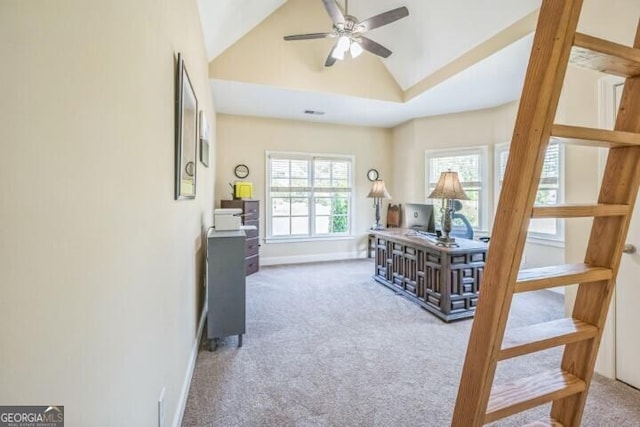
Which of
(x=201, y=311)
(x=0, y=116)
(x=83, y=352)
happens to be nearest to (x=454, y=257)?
(x=201, y=311)

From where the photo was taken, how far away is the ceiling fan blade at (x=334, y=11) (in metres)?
2.63

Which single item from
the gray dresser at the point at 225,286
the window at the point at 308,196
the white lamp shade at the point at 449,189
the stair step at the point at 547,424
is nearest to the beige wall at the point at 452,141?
the window at the point at 308,196

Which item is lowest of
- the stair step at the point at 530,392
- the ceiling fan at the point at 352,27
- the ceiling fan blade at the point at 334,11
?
the stair step at the point at 530,392

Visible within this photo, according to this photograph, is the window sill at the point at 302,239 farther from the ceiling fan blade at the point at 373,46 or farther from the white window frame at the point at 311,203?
the ceiling fan blade at the point at 373,46

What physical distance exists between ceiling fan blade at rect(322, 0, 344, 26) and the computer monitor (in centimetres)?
234

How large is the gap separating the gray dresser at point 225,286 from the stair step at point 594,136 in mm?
2133

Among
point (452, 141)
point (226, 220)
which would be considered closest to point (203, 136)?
point (226, 220)

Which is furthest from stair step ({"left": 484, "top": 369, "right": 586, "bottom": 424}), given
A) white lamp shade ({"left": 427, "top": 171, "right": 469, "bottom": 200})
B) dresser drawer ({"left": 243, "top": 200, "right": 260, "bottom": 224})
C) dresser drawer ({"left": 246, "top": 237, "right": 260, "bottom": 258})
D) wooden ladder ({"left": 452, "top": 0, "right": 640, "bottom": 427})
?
dresser drawer ({"left": 246, "top": 237, "right": 260, "bottom": 258})

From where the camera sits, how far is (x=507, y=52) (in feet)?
10.2

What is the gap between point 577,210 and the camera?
88 centimetres

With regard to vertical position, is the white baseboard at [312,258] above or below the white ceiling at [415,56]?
below

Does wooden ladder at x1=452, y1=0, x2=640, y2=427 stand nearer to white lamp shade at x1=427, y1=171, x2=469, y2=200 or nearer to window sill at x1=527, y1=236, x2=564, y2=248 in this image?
white lamp shade at x1=427, y1=171, x2=469, y2=200

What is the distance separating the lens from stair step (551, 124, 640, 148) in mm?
831

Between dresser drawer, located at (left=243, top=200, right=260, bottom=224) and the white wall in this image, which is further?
dresser drawer, located at (left=243, top=200, right=260, bottom=224)
